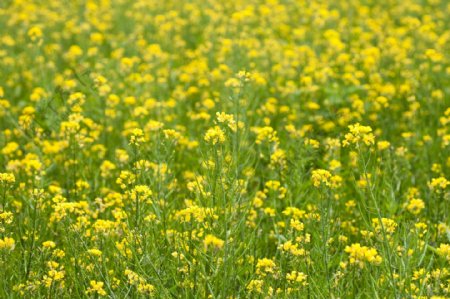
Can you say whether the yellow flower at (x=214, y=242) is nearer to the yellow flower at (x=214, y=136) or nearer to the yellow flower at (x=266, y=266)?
the yellow flower at (x=266, y=266)

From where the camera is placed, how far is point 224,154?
3057mm

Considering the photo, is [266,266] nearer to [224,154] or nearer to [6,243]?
[224,154]

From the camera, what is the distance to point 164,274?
2.92 metres

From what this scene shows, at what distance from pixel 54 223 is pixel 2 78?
2.77 meters

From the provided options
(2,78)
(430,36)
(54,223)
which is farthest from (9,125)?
(430,36)

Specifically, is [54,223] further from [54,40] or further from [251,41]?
[54,40]

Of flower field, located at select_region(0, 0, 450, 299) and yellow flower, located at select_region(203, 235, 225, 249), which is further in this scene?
flower field, located at select_region(0, 0, 450, 299)

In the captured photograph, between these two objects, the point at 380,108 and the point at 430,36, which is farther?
the point at 430,36

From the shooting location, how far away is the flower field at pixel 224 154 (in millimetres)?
2891

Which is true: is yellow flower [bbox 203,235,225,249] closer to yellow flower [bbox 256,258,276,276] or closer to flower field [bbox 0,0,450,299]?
flower field [bbox 0,0,450,299]

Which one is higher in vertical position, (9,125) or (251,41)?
(251,41)

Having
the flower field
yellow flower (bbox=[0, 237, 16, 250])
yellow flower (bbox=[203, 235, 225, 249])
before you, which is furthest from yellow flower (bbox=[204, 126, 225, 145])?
yellow flower (bbox=[0, 237, 16, 250])

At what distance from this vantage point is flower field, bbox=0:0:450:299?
2.89m

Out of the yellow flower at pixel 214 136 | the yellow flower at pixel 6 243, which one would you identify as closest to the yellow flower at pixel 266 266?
the yellow flower at pixel 214 136
